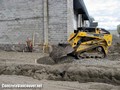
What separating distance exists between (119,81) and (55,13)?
974cm

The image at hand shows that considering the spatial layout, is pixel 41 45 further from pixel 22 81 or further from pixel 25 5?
pixel 22 81

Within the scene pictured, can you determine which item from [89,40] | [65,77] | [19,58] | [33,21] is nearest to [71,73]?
[65,77]

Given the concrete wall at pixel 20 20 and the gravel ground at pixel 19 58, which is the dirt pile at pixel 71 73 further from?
the concrete wall at pixel 20 20

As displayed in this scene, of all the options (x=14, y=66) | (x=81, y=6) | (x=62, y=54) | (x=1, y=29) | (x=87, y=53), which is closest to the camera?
(x=14, y=66)

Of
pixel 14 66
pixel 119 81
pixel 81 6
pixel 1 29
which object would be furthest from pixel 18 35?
pixel 119 81

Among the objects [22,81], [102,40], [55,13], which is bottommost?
[22,81]

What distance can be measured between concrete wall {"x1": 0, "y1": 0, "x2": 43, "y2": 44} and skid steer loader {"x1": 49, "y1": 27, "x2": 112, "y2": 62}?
4961 millimetres

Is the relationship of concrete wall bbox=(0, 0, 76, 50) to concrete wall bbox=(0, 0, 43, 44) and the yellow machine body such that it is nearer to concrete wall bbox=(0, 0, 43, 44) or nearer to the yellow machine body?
concrete wall bbox=(0, 0, 43, 44)

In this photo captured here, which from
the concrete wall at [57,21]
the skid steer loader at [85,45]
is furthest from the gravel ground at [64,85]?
the concrete wall at [57,21]

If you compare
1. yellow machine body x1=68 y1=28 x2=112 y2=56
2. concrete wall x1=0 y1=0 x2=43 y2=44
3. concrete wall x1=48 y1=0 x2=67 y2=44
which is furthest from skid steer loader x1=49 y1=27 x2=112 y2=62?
concrete wall x1=0 y1=0 x2=43 y2=44

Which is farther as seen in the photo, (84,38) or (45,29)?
(45,29)

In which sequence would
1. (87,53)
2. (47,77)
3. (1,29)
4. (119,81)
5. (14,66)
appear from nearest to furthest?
(119,81) < (47,77) < (14,66) < (87,53) < (1,29)

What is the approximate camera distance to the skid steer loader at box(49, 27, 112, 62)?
41.8 feet

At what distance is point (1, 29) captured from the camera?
1925cm
